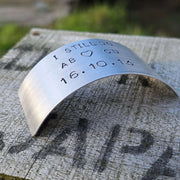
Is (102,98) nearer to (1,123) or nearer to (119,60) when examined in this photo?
(119,60)

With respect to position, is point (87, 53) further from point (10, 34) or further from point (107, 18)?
point (107, 18)

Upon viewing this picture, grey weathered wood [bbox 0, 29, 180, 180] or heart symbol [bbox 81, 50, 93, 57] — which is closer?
grey weathered wood [bbox 0, 29, 180, 180]

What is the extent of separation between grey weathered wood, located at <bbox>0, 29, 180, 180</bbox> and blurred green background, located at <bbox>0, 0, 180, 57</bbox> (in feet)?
6.94

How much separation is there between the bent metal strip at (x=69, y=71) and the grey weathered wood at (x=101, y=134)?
0.12 m

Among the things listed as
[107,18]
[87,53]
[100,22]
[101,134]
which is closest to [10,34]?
[100,22]

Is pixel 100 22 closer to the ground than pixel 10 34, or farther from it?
closer to the ground

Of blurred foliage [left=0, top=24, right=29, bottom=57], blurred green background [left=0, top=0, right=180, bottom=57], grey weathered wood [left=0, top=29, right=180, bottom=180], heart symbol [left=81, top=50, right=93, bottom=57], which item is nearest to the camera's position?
grey weathered wood [left=0, top=29, right=180, bottom=180]

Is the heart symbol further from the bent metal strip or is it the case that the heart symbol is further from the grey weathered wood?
the grey weathered wood

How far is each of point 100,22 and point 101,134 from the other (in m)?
3.46

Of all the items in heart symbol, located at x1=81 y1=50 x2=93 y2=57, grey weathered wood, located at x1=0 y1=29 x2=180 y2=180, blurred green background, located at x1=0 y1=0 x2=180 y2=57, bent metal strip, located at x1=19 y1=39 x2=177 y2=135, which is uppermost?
heart symbol, located at x1=81 y1=50 x2=93 y2=57

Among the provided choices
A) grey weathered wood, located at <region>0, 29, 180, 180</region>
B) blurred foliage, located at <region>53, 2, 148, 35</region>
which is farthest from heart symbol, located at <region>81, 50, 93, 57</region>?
blurred foliage, located at <region>53, 2, 148, 35</region>

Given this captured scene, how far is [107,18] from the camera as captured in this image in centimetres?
488

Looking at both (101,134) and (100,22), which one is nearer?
(101,134)

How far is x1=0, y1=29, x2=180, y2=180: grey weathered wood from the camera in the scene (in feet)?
4.43
